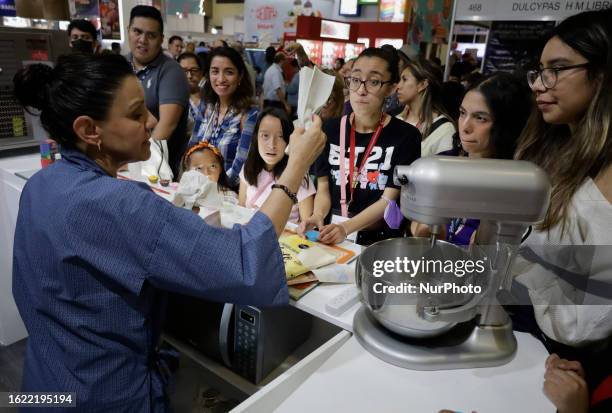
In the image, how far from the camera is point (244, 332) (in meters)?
1.28

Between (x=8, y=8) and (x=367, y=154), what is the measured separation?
7.27 feet

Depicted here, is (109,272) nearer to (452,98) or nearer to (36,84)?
(36,84)

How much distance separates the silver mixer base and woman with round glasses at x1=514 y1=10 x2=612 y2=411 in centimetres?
12

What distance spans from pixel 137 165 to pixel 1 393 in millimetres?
1209

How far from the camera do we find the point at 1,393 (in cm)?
189

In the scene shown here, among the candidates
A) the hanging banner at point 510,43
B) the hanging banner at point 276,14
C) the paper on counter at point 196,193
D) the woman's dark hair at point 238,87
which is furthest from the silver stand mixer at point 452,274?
the hanging banner at point 276,14

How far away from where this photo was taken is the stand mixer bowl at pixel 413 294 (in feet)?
3.06

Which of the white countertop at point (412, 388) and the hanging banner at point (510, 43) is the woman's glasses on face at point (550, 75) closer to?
the white countertop at point (412, 388)

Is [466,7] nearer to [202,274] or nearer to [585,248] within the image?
[585,248]

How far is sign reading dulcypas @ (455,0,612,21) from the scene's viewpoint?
132 inches

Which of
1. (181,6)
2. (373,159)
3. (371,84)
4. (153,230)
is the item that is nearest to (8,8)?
(371,84)

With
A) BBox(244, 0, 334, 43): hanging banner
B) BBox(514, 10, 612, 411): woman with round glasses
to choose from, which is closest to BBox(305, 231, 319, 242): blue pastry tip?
BBox(514, 10, 612, 411): woman with round glasses

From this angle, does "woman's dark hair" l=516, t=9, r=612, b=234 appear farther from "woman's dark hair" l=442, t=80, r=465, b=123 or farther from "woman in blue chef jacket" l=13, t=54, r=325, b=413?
"woman's dark hair" l=442, t=80, r=465, b=123

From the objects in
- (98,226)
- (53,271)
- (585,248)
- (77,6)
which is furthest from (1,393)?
(77,6)
